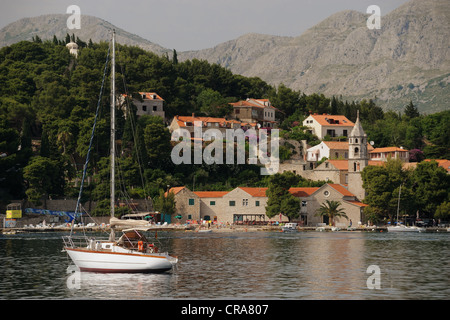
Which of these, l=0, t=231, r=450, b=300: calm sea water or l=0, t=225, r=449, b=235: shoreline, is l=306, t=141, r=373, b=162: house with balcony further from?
l=0, t=231, r=450, b=300: calm sea water

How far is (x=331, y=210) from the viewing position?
107 m

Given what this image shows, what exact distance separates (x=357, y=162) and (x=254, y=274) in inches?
2608

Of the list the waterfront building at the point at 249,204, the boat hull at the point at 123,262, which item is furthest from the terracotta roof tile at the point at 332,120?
the boat hull at the point at 123,262

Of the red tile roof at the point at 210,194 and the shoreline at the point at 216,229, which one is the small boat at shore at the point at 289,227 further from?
the red tile roof at the point at 210,194

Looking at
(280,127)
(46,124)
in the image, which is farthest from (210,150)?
(280,127)

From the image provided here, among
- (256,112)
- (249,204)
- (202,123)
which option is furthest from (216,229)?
(256,112)

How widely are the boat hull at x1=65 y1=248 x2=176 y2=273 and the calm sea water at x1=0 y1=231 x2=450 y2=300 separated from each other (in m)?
0.52

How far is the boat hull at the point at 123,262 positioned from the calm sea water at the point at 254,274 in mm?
519

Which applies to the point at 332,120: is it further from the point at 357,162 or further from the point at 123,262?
the point at 123,262

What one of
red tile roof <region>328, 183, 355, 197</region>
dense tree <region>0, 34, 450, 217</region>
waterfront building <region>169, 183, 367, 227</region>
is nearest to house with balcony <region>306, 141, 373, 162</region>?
dense tree <region>0, 34, 450, 217</region>

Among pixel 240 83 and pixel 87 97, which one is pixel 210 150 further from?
pixel 240 83

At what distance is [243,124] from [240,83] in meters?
30.8

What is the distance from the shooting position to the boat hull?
46281mm

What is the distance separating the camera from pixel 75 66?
5856 inches
